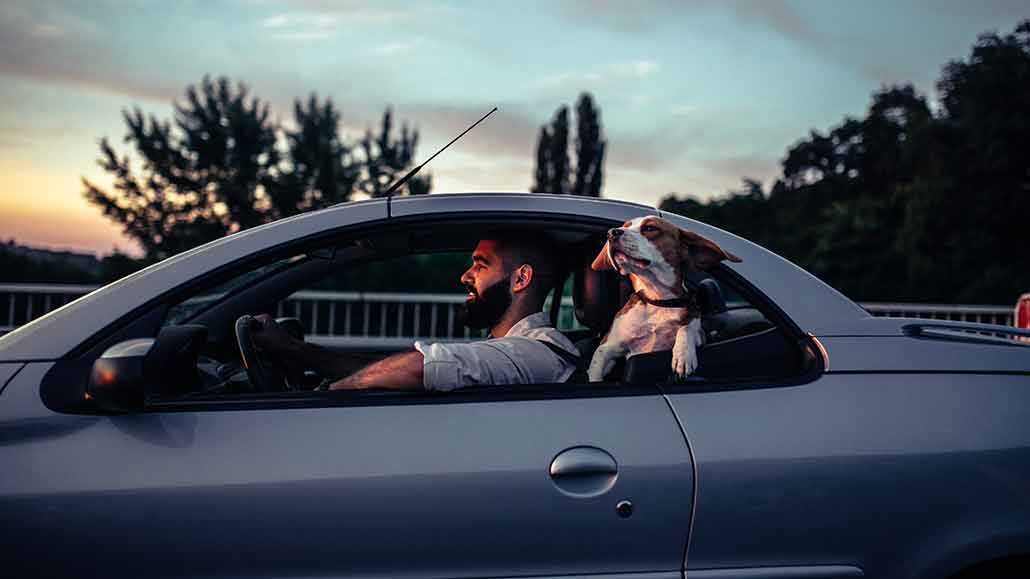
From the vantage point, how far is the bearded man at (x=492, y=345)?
215cm

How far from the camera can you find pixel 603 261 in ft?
8.02

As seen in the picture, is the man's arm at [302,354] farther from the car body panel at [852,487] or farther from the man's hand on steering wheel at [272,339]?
the car body panel at [852,487]

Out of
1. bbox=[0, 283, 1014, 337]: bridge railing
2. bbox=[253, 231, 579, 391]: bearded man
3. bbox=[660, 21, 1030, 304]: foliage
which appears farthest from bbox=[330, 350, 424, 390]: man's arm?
bbox=[660, 21, 1030, 304]: foliage

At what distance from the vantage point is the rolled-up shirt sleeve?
209cm

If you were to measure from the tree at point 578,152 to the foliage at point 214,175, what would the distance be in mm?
14155

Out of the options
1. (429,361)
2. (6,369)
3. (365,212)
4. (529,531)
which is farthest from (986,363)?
(6,369)

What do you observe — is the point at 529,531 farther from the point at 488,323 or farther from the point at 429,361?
the point at 488,323

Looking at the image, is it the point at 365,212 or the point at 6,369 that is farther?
the point at 365,212

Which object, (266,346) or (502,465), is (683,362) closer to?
(502,465)

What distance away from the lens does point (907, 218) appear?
117 ft

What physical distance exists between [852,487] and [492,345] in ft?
3.15

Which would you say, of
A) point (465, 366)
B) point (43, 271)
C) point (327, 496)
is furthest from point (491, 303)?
point (43, 271)

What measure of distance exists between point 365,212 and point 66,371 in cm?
79

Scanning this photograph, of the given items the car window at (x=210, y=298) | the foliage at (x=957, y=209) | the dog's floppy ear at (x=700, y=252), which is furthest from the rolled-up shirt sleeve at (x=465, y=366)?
the foliage at (x=957, y=209)
